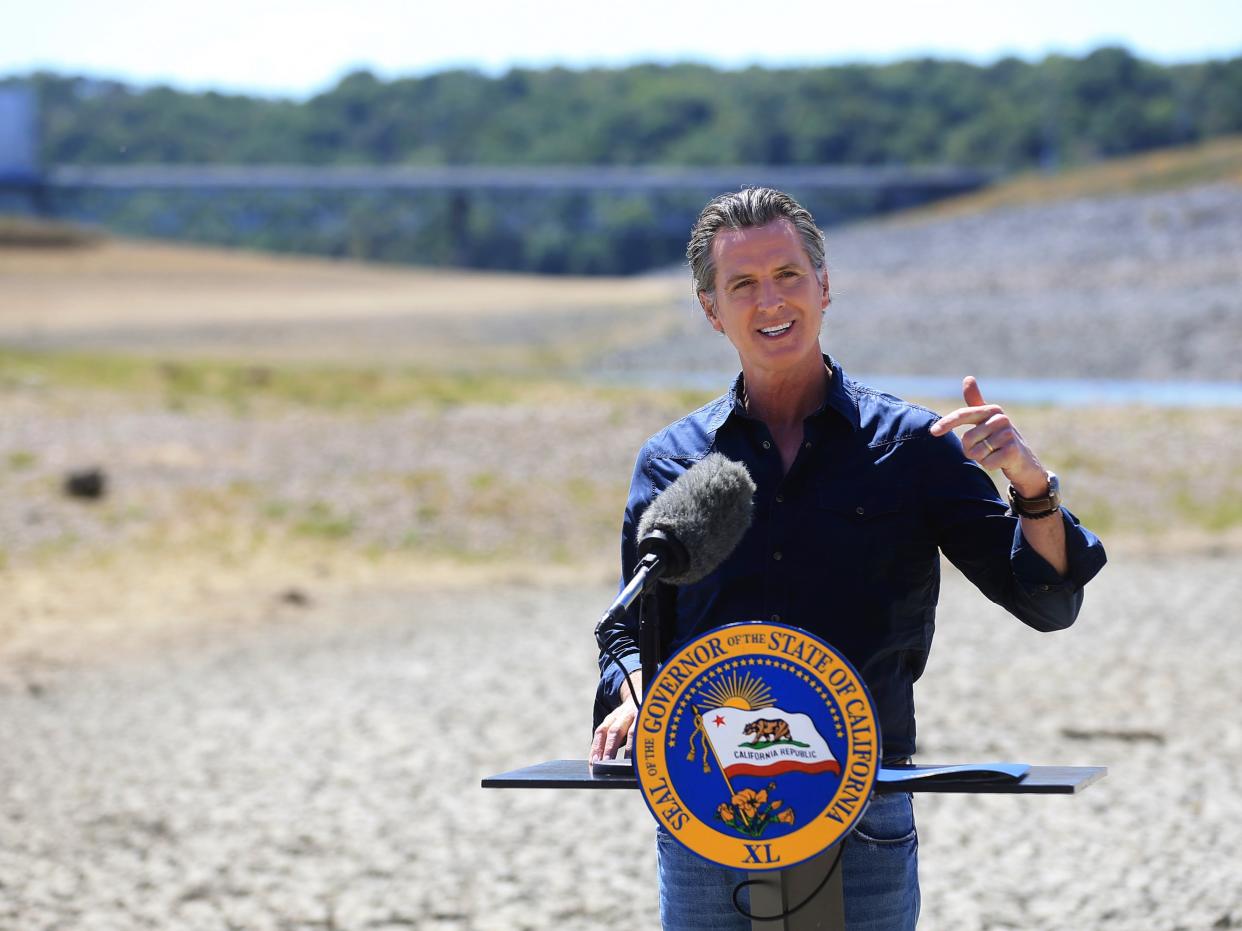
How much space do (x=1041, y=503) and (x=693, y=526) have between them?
0.50 m

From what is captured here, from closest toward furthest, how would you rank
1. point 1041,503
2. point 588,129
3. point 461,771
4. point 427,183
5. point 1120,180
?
point 1041,503 < point 461,771 < point 1120,180 < point 427,183 < point 588,129

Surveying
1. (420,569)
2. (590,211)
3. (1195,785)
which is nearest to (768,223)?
(1195,785)

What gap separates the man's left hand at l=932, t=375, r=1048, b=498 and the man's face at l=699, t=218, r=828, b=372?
0.29 metres

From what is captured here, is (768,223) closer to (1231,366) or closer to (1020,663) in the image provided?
(1020,663)

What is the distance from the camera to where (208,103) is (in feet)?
449

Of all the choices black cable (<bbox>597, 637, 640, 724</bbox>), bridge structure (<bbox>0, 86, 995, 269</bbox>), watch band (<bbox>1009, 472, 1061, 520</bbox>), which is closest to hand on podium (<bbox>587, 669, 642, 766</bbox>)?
black cable (<bbox>597, 637, 640, 724</bbox>)

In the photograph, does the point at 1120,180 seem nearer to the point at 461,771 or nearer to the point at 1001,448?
the point at 461,771

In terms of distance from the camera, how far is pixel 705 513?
2.31m

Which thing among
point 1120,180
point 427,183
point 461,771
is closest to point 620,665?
point 461,771

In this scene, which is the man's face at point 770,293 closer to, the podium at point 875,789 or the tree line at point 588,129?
the podium at point 875,789

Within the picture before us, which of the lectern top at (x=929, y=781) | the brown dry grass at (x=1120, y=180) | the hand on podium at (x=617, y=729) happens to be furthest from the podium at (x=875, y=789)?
the brown dry grass at (x=1120, y=180)

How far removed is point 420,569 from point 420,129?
128 m

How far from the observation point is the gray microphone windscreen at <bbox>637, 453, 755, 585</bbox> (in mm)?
2312

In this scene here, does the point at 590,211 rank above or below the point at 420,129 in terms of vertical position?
below
